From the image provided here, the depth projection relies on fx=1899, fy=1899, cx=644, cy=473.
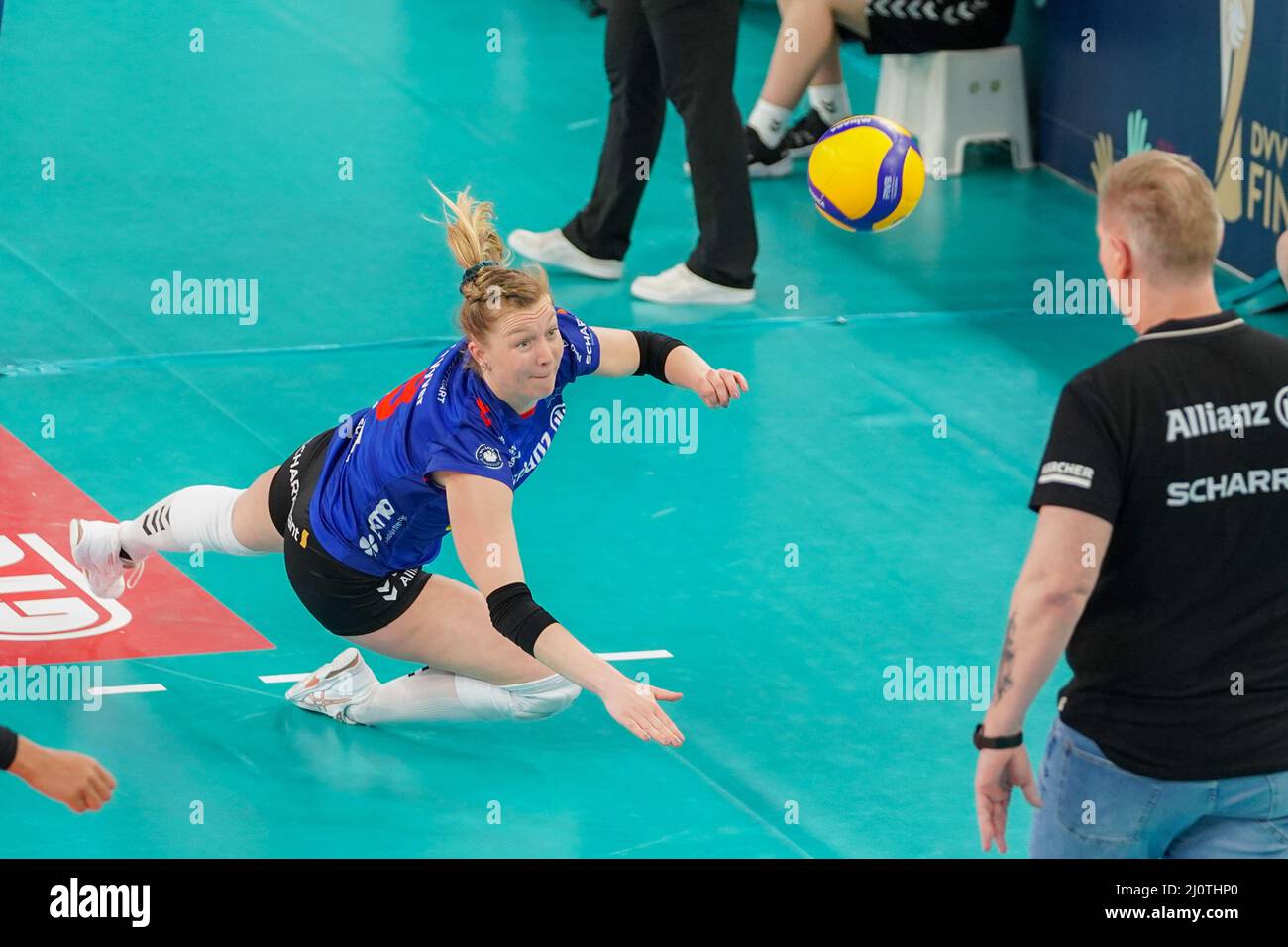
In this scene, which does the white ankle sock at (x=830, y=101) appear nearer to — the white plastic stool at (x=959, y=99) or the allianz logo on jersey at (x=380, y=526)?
the white plastic stool at (x=959, y=99)

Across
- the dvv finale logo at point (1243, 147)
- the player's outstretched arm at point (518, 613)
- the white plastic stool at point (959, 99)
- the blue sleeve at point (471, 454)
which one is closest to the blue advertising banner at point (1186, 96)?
the dvv finale logo at point (1243, 147)

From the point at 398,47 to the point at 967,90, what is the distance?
3828 mm

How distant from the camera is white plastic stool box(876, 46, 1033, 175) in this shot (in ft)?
34.2

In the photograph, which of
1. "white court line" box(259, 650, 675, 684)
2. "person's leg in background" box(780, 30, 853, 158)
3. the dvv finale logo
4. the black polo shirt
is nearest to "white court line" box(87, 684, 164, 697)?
"white court line" box(259, 650, 675, 684)

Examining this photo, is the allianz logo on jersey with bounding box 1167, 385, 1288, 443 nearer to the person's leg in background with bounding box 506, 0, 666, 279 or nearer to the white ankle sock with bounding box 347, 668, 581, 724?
the white ankle sock with bounding box 347, 668, 581, 724

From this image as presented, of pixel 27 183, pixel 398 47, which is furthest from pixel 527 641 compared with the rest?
pixel 398 47

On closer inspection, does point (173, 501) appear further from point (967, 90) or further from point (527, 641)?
point (967, 90)

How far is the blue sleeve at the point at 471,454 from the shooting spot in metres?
4.78

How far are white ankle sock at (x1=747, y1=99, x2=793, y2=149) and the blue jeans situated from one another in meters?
6.99

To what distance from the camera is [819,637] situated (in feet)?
19.5

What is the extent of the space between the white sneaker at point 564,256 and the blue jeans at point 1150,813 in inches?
222

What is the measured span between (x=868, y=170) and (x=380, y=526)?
356 centimetres

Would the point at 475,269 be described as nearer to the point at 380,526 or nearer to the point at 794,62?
the point at 380,526

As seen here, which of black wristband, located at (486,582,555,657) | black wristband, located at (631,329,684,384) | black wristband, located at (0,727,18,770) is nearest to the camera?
black wristband, located at (0,727,18,770)
